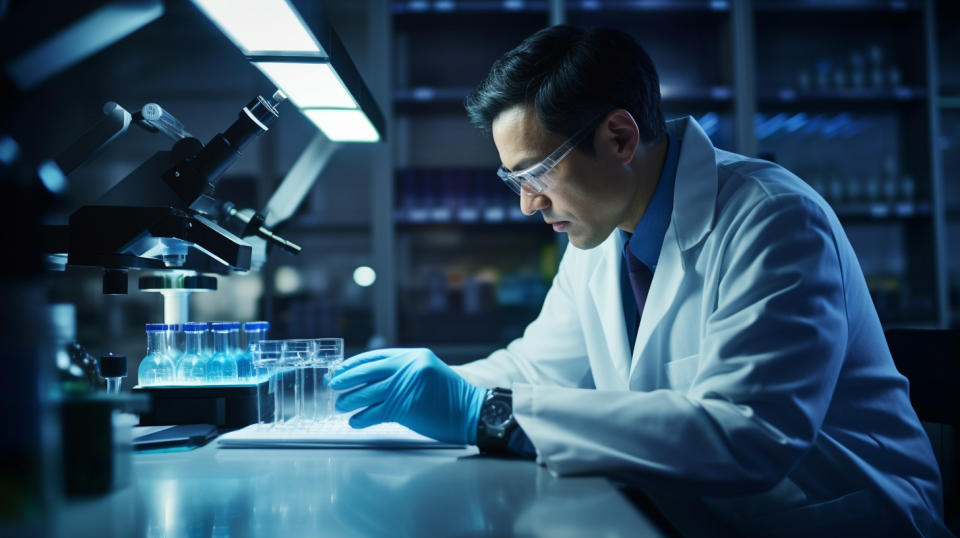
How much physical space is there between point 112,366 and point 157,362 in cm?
9

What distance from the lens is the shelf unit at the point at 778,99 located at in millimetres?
2889

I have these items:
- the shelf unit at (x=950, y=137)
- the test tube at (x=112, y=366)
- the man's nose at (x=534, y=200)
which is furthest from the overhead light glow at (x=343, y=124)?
the shelf unit at (x=950, y=137)

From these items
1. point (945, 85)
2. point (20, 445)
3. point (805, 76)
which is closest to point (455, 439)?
point (20, 445)

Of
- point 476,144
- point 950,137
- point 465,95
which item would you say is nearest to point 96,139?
point 465,95

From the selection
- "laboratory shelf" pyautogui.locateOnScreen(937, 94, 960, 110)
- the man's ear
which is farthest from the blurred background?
the man's ear

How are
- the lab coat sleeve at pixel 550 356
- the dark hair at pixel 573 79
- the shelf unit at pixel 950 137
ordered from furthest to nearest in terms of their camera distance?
the shelf unit at pixel 950 137, the lab coat sleeve at pixel 550 356, the dark hair at pixel 573 79

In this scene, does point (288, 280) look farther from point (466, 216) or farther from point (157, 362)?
point (157, 362)

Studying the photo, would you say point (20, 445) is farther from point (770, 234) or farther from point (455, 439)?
point (770, 234)

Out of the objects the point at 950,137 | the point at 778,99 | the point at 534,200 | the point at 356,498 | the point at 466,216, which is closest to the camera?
the point at 356,498

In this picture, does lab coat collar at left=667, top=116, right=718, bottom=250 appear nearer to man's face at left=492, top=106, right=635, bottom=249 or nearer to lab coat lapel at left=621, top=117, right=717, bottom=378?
lab coat lapel at left=621, top=117, right=717, bottom=378

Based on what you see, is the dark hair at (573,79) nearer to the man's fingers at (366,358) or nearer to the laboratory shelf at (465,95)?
the man's fingers at (366,358)

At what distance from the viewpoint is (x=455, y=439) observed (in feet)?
3.33

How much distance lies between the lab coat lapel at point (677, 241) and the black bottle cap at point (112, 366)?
957mm

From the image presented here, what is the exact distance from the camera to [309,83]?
41.9 inches
